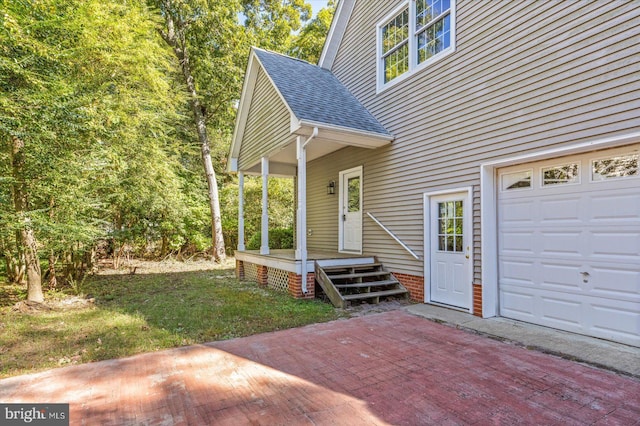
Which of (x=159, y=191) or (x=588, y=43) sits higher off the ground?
(x=588, y=43)

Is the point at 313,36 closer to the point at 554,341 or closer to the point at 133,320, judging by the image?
the point at 133,320

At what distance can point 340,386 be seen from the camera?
119 inches

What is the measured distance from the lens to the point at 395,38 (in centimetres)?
712

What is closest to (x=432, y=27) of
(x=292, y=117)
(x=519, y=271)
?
(x=292, y=117)

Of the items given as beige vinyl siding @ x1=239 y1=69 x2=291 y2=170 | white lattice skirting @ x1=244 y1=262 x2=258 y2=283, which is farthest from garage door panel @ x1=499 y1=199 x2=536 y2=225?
white lattice skirting @ x1=244 y1=262 x2=258 y2=283

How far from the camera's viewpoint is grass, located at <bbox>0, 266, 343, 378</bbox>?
3922 millimetres

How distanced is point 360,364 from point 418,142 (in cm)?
430

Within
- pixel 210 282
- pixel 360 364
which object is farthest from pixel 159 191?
pixel 360 364

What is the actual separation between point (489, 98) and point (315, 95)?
355 cm

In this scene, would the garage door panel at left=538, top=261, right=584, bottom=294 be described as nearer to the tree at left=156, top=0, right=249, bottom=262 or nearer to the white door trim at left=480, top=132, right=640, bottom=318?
the white door trim at left=480, top=132, right=640, bottom=318

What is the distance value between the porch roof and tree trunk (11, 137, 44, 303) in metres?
4.51

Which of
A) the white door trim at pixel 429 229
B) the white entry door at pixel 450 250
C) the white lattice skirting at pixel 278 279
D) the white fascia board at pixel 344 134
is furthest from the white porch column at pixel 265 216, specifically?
the white entry door at pixel 450 250

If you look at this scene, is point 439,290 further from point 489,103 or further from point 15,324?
point 15,324

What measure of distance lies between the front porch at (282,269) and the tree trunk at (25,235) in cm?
423
